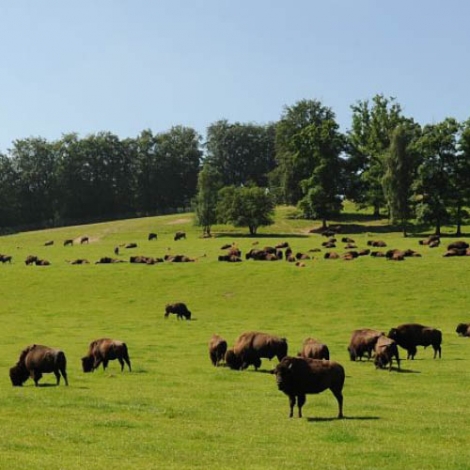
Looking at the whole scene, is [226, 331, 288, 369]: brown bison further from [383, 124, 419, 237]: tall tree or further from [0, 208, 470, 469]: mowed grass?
[383, 124, 419, 237]: tall tree

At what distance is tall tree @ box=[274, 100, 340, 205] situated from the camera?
4683 inches

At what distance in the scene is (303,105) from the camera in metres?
142

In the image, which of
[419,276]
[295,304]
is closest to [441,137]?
[419,276]

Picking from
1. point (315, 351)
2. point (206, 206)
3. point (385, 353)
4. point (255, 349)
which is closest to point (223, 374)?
point (255, 349)

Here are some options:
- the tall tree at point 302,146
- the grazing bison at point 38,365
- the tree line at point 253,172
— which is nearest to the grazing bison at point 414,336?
the grazing bison at point 38,365

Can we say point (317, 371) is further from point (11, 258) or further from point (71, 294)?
point (11, 258)

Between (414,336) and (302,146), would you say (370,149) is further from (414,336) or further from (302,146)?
(414,336)

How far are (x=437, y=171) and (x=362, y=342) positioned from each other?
69549mm

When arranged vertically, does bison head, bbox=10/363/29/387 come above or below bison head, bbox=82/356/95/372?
above

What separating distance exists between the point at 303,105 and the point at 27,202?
63.6 meters

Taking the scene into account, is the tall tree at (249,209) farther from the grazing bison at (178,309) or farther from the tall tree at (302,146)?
the grazing bison at (178,309)

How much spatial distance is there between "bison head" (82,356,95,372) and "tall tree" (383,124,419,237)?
73.4 metres

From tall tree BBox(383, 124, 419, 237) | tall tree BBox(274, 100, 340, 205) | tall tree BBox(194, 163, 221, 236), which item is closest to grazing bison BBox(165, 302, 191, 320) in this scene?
tall tree BBox(383, 124, 419, 237)

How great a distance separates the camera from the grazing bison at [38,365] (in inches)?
1012
